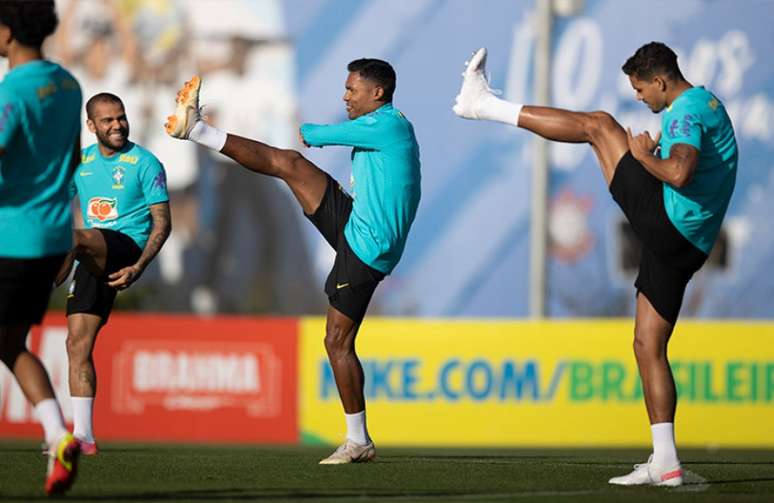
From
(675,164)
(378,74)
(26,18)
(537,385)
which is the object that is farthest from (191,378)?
(26,18)

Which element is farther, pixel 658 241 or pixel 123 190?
pixel 123 190

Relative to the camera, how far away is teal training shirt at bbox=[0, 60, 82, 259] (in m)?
8.10

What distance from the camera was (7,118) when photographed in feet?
26.4

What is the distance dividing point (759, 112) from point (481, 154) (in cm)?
603

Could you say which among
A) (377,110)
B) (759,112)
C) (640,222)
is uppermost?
(759,112)

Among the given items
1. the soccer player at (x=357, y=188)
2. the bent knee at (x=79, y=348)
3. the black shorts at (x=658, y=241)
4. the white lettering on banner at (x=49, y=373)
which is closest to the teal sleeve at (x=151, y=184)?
the soccer player at (x=357, y=188)

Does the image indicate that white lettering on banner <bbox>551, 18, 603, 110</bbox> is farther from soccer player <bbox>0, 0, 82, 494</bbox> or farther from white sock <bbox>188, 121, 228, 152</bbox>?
soccer player <bbox>0, 0, 82, 494</bbox>

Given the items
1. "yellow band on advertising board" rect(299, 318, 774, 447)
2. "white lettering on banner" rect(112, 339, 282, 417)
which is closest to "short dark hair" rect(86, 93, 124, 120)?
"white lettering on banner" rect(112, 339, 282, 417)

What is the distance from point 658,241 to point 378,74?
89.0 inches

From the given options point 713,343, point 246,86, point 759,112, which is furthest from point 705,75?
point 713,343

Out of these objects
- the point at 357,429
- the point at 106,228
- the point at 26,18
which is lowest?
the point at 357,429

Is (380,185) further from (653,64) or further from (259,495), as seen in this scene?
(259,495)

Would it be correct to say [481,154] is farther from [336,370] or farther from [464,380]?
[336,370]

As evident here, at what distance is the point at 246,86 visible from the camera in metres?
37.5
